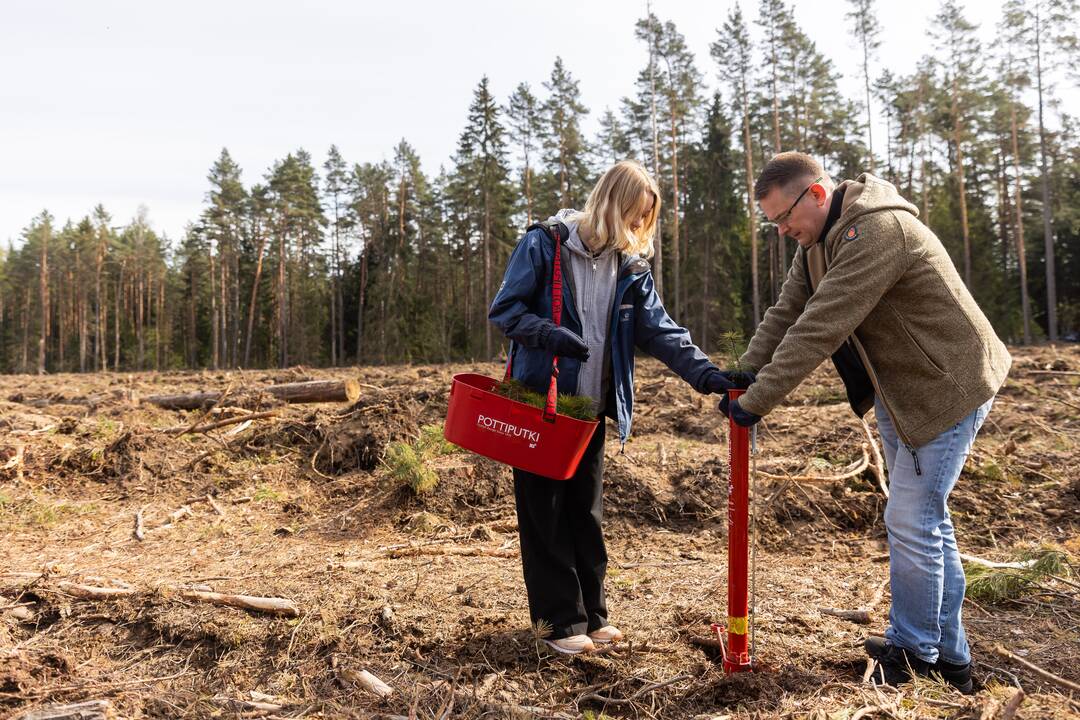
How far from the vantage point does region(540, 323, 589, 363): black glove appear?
281cm

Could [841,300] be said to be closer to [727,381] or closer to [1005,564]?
[727,381]

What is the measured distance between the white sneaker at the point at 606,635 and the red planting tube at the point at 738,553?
54 cm

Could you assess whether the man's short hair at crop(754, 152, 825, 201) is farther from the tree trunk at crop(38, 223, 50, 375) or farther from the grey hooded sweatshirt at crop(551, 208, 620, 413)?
the tree trunk at crop(38, 223, 50, 375)

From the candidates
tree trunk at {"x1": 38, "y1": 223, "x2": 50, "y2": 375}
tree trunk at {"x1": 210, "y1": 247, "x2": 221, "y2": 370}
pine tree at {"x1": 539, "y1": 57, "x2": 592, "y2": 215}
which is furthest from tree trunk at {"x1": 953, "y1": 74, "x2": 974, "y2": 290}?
tree trunk at {"x1": 38, "y1": 223, "x2": 50, "y2": 375}

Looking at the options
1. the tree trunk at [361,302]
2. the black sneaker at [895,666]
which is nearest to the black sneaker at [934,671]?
the black sneaker at [895,666]

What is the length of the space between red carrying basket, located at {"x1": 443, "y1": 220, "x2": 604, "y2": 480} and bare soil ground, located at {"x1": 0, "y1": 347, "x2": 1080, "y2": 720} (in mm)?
927

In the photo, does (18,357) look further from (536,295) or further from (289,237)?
(536,295)

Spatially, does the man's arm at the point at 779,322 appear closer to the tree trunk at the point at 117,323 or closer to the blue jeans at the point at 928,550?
the blue jeans at the point at 928,550

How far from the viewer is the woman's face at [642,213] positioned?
9.73 feet

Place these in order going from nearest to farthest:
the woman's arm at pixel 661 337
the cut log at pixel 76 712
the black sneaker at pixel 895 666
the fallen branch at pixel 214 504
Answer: the cut log at pixel 76 712
the black sneaker at pixel 895 666
the woman's arm at pixel 661 337
the fallen branch at pixel 214 504

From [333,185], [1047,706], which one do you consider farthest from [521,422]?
[333,185]

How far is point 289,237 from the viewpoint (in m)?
41.8

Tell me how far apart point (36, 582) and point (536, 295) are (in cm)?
346

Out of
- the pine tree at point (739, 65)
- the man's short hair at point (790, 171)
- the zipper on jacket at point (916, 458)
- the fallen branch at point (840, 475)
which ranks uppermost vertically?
the pine tree at point (739, 65)
